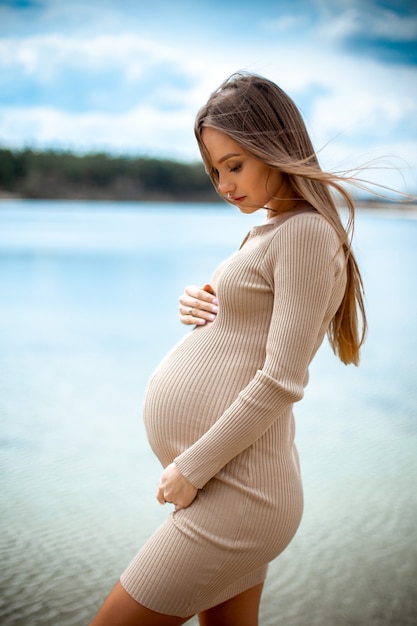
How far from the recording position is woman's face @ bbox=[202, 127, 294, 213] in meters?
1.00

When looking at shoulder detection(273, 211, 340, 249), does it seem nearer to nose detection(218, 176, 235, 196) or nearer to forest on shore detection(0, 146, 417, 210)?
nose detection(218, 176, 235, 196)

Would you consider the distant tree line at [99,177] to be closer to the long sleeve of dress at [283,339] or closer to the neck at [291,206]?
the neck at [291,206]

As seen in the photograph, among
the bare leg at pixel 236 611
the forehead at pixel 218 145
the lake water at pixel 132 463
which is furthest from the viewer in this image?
the lake water at pixel 132 463

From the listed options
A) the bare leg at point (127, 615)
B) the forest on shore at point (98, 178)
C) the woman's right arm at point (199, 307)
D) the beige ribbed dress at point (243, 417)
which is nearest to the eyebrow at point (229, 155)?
the beige ribbed dress at point (243, 417)

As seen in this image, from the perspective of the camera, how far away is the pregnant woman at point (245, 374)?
903mm

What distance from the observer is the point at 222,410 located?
3.20 feet

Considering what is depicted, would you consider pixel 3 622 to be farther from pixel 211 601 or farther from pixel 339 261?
pixel 339 261

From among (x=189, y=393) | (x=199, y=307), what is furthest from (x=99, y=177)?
(x=189, y=393)

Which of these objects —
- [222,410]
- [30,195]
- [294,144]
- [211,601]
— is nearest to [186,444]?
[222,410]

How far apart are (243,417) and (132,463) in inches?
76.2

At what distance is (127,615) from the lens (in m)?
0.92

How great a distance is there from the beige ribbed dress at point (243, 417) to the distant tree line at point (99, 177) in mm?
11318

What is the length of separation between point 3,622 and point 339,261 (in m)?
1.19

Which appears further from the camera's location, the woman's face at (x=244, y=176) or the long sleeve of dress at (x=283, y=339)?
the woman's face at (x=244, y=176)
